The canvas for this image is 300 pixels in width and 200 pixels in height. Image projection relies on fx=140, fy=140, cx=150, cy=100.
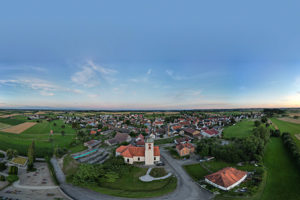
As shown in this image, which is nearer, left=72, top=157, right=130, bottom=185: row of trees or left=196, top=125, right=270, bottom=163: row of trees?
left=72, top=157, right=130, bottom=185: row of trees

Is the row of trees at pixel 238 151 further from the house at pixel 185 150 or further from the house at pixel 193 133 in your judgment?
the house at pixel 193 133

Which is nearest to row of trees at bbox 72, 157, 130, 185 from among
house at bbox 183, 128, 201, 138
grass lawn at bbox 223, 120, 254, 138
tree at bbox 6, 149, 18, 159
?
tree at bbox 6, 149, 18, 159

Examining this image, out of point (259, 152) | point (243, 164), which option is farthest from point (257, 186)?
point (259, 152)

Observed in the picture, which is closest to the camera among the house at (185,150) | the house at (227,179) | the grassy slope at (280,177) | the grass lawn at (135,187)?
the grassy slope at (280,177)

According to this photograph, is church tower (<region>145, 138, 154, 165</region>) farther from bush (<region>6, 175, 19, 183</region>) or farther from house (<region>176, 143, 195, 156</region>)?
bush (<region>6, 175, 19, 183</region>)

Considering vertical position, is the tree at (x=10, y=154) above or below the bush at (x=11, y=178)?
above

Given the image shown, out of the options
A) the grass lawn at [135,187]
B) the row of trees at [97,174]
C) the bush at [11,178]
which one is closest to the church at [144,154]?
the row of trees at [97,174]

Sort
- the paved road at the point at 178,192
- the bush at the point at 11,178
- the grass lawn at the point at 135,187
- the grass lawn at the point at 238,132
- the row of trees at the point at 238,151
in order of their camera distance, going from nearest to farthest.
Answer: the paved road at the point at 178,192
the grass lawn at the point at 135,187
the bush at the point at 11,178
the row of trees at the point at 238,151
the grass lawn at the point at 238,132

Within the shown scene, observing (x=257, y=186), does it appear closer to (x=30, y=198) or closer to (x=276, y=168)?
(x=276, y=168)
